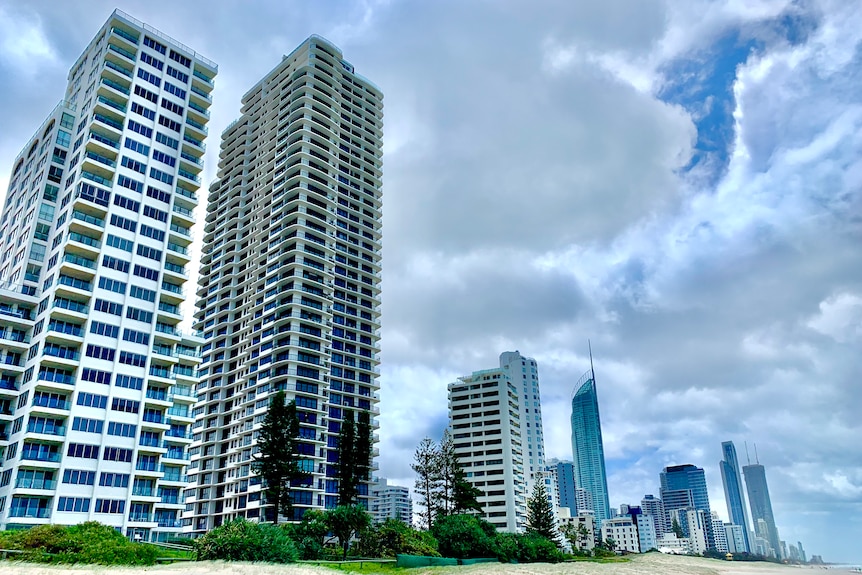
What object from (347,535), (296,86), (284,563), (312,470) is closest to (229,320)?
(312,470)

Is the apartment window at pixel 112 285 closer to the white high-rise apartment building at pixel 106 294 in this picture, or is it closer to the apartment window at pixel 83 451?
the white high-rise apartment building at pixel 106 294

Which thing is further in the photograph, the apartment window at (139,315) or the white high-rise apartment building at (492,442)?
the white high-rise apartment building at (492,442)

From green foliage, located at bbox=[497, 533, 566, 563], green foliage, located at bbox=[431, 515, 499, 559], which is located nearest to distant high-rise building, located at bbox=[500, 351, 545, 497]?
green foliage, located at bbox=[497, 533, 566, 563]

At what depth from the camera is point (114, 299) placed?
75500 millimetres

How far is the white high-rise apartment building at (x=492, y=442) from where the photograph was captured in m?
138

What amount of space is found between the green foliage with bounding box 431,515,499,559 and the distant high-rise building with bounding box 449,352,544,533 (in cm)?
7441

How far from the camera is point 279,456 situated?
78750mm

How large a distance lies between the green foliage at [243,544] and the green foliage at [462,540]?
22003 millimetres

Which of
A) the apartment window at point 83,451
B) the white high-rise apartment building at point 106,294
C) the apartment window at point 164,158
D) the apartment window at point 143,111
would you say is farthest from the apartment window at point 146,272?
the apartment window at point 143,111

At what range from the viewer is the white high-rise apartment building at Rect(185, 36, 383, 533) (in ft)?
320

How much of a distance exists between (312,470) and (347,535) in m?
34.9

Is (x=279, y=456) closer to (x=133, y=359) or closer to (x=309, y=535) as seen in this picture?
(x=133, y=359)

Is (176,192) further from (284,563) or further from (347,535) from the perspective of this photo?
(284,563)

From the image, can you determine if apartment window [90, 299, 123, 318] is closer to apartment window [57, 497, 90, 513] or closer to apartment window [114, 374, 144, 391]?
apartment window [114, 374, 144, 391]
